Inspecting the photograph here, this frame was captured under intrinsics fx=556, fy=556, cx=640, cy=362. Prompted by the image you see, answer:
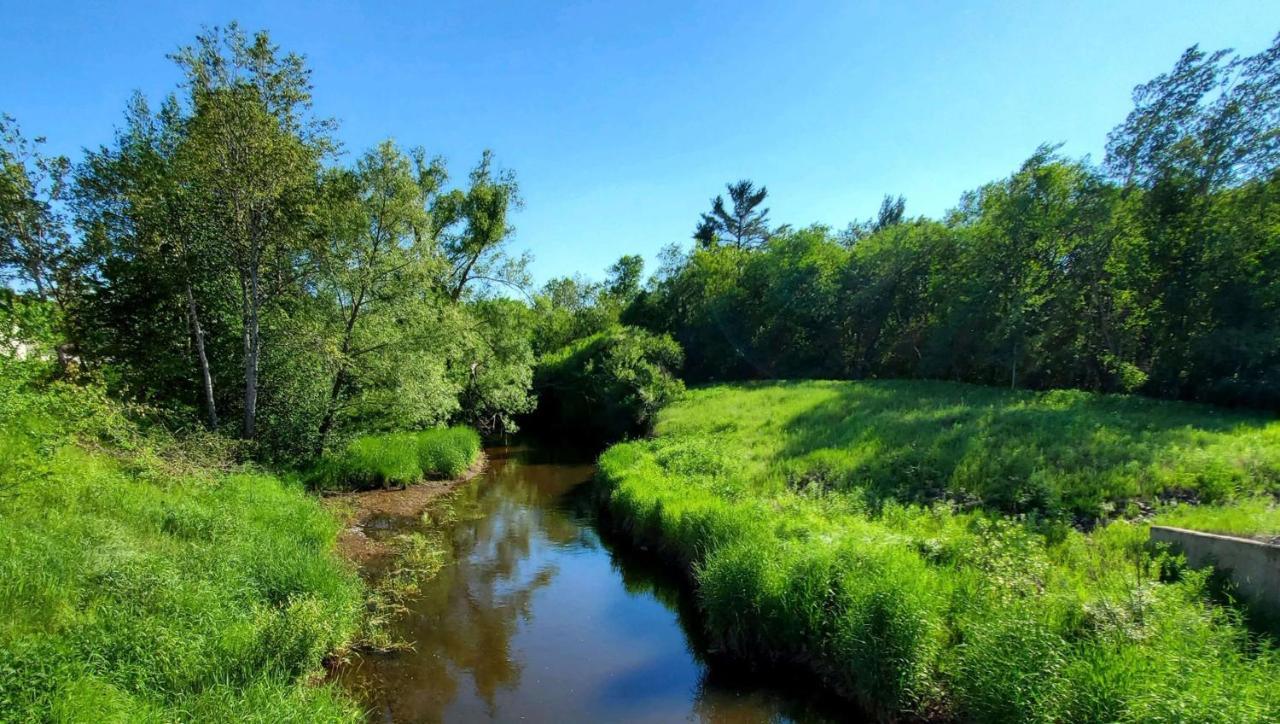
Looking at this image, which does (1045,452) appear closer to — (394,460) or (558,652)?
(558,652)

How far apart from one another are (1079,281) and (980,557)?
21649 mm

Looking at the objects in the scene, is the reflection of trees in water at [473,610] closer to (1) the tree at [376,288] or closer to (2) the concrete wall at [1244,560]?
(1) the tree at [376,288]

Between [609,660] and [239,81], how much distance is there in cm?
1562

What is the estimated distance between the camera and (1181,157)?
19.6m

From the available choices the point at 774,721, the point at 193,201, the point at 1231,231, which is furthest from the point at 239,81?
the point at 1231,231

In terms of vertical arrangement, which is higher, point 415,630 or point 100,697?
point 100,697

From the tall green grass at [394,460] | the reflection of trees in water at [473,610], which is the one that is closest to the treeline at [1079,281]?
the reflection of trees in water at [473,610]

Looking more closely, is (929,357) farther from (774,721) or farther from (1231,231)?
(774,721)

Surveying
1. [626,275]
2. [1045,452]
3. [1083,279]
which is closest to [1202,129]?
[1083,279]

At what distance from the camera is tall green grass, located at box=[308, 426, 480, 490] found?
57.8ft

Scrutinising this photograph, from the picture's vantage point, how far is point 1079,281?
78.4 ft

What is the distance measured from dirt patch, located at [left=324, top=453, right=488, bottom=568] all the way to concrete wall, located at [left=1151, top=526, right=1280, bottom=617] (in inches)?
569

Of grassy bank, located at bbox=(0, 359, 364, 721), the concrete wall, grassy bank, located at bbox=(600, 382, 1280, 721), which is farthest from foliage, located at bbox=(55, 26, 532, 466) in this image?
the concrete wall

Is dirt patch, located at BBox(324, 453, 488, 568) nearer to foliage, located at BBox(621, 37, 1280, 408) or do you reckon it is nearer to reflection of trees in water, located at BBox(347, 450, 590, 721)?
reflection of trees in water, located at BBox(347, 450, 590, 721)
